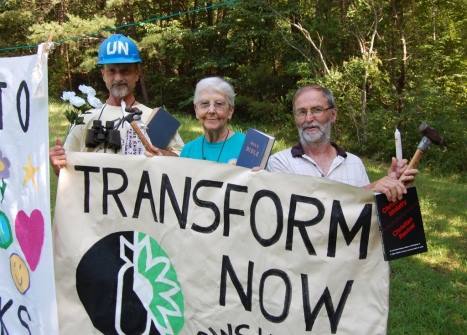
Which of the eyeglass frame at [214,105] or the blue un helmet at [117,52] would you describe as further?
the blue un helmet at [117,52]

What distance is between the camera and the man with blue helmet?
2.94 m

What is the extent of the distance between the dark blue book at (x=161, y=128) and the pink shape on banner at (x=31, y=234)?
682mm

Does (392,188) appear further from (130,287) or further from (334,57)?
(334,57)

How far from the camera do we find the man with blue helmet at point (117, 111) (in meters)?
2.94

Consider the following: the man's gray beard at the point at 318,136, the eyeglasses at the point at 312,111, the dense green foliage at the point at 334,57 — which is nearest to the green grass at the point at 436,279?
the man's gray beard at the point at 318,136

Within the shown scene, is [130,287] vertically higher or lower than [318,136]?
lower

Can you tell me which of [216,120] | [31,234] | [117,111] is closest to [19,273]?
[31,234]

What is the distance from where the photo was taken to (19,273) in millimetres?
2699

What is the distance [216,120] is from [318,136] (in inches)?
20.6

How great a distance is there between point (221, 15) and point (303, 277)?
65.0ft

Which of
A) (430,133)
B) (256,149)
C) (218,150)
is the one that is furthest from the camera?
(218,150)

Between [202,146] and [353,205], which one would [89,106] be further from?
[353,205]

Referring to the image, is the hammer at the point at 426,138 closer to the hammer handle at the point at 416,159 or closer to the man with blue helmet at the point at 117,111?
the hammer handle at the point at 416,159

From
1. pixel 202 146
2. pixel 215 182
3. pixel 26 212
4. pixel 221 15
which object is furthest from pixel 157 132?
pixel 221 15
